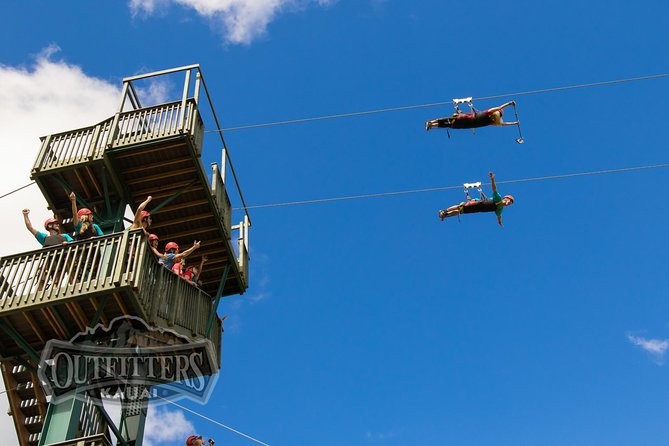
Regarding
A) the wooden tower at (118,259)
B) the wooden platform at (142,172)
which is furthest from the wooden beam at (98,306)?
the wooden platform at (142,172)

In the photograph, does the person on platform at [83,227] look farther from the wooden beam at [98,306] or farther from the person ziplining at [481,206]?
the person ziplining at [481,206]

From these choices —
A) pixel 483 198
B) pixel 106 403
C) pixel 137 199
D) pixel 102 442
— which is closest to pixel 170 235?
pixel 137 199

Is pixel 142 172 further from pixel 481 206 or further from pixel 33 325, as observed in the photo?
pixel 481 206

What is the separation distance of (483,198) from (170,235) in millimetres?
7322

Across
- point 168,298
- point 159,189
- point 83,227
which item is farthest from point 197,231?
point 83,227

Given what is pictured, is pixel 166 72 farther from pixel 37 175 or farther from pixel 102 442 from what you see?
pixel 102 442

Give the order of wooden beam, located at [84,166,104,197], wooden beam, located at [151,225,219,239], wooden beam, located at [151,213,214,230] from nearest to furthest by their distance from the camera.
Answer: wooden beam, located at [84,166,104,197]
wooden beam, located at [151,213,214,230]
wooden beam, located at [151,225,219,239]

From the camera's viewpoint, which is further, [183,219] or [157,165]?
[183,219]

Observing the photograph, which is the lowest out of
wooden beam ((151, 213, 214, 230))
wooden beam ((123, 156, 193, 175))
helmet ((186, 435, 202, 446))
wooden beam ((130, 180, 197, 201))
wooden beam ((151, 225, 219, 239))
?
helmet ((186, 435, 202, 446))

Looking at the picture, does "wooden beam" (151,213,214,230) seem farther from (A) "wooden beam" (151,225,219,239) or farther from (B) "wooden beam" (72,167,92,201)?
(B) "wooden beam" (72,167,92,201)

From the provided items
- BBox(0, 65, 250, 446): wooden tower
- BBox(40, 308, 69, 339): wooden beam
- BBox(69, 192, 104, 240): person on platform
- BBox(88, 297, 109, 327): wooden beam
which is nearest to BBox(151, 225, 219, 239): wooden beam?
BBox(0, 65, 250, 446): wooden tower

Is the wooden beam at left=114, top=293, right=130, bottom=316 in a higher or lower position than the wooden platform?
lower

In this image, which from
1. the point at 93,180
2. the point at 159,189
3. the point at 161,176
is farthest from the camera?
the point at 159,189

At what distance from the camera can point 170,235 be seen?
659 inches
